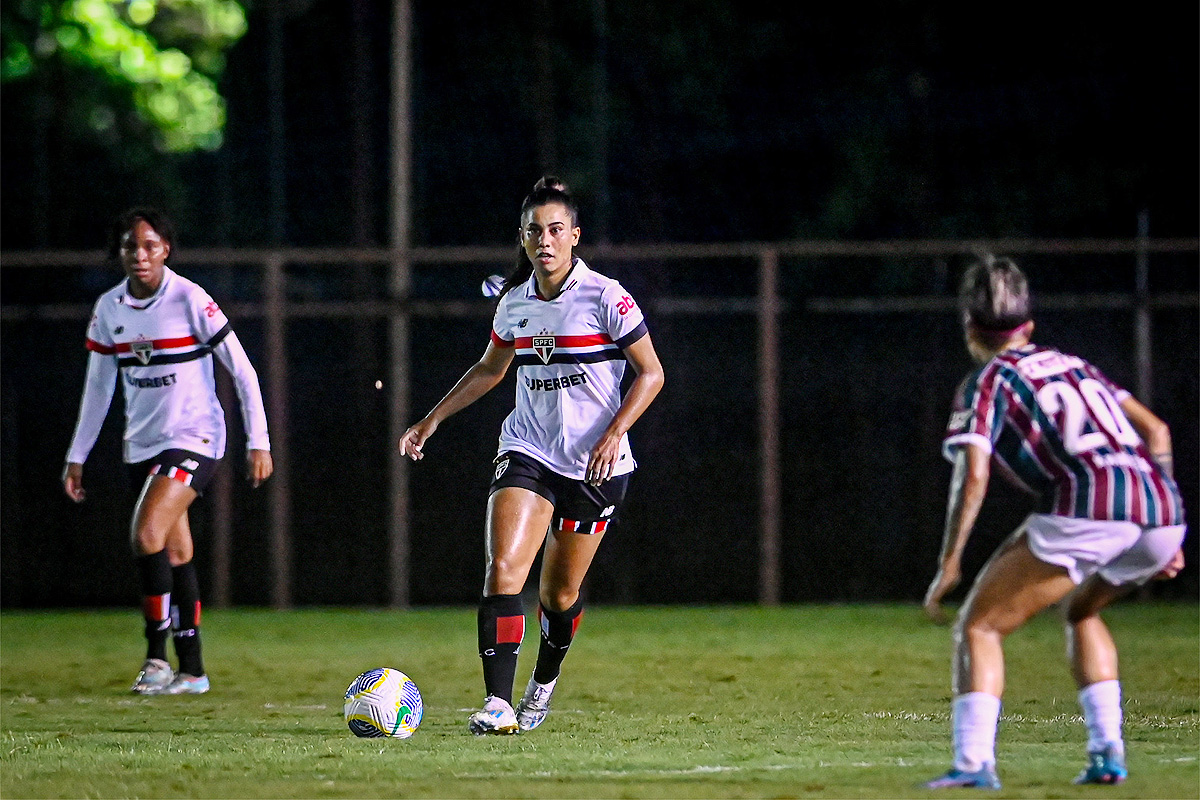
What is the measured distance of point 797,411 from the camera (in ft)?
43.9

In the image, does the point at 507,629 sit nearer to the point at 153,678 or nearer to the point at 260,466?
the point at 260,466

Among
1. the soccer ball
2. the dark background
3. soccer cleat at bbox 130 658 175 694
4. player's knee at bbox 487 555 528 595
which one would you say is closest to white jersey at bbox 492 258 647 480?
player's knee at bbox 487 555 528 595

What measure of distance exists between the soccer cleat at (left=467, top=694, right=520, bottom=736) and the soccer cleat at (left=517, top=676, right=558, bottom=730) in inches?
9.9

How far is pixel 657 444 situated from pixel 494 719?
6.61 meters

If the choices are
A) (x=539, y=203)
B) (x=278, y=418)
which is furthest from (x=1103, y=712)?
(x=278, y=418)

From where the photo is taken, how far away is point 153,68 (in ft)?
85.1

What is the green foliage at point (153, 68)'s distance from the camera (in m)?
24.7

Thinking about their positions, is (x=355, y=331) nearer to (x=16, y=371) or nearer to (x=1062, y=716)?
(x=16, y=371)

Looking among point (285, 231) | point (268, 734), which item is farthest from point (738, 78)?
point (268, 734)

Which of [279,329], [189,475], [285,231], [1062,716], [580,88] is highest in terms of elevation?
[580,88]

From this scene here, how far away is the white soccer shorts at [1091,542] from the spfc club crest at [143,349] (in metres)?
4.82

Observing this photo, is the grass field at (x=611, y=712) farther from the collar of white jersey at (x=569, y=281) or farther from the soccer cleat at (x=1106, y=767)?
the collar of white jersey at (x=569, y=281)

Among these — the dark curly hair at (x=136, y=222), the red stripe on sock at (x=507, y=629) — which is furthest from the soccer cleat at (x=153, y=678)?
the red stripe on sock at (x=507, y=629)

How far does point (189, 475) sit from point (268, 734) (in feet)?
6.53
